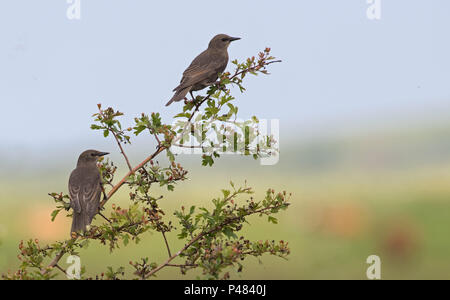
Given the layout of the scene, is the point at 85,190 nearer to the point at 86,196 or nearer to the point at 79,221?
the point at 86,196

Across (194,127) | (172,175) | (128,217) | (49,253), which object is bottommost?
(49,253)

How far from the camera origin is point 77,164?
6641 millimetres

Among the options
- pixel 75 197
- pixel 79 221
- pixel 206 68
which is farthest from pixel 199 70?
pixel 79 221

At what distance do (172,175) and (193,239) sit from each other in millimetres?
677

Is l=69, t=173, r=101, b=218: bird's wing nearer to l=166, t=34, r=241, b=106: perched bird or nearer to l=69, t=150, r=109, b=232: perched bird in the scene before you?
l=69, t=150, r=109, b=232: perched bird

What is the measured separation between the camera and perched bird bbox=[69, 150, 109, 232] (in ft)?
18.1

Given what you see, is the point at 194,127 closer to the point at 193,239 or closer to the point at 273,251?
the point at 193,239

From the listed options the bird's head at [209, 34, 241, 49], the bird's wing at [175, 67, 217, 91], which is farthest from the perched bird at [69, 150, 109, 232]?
the bird's head at [209, 34, 241, 49]

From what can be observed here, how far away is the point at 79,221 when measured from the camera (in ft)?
18.1

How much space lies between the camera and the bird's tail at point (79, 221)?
5492 mm

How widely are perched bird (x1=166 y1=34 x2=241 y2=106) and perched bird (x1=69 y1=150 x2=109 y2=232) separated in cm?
127

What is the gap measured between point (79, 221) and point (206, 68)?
10.00 ft
